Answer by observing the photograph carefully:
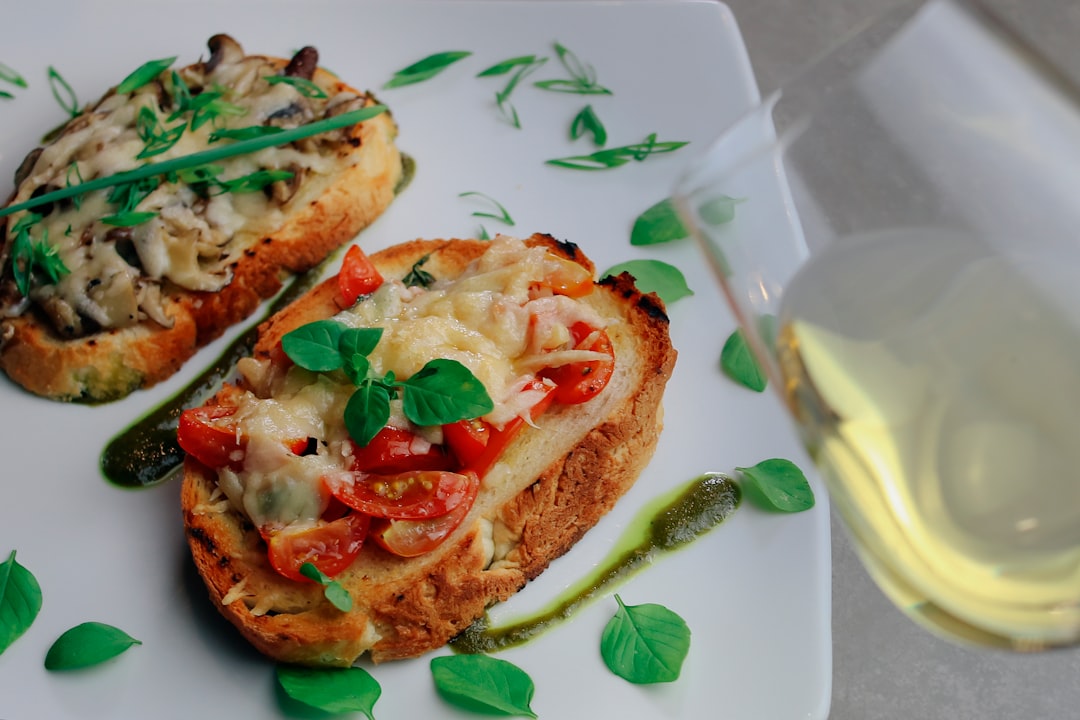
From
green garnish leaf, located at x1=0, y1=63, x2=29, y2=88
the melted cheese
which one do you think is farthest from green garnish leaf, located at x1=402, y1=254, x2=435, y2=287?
green garnish leaf, located at x1=0, y1=63, x2=29, y2=88

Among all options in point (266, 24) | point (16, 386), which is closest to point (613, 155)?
point (266, 24)

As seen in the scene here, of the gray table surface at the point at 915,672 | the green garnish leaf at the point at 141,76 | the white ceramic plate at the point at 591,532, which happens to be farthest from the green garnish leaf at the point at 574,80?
the gray table surface at the point at 915,672

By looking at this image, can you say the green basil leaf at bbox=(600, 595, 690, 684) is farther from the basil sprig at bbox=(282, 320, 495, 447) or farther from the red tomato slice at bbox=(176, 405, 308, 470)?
the red tomato slice at bbox=(176, 405, 308, 470)

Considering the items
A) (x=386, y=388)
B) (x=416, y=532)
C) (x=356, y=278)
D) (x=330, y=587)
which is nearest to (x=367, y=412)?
(x=386, y=388)

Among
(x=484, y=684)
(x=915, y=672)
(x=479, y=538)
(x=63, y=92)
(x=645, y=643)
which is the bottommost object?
(x=915, y=672)

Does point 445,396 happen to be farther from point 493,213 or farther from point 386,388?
point 493,213

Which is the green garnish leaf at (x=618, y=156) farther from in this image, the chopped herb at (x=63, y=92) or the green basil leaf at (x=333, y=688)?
the green basil leaf at (x=333, y=688)

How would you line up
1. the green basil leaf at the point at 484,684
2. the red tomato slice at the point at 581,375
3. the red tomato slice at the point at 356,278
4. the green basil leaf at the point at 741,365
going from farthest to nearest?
the green basil leaf at the point at 741,365, the red tomato slice at the point at 356,278, the red tomato slice at the point at 581,375, the green basil leaf at the point at 484,684
